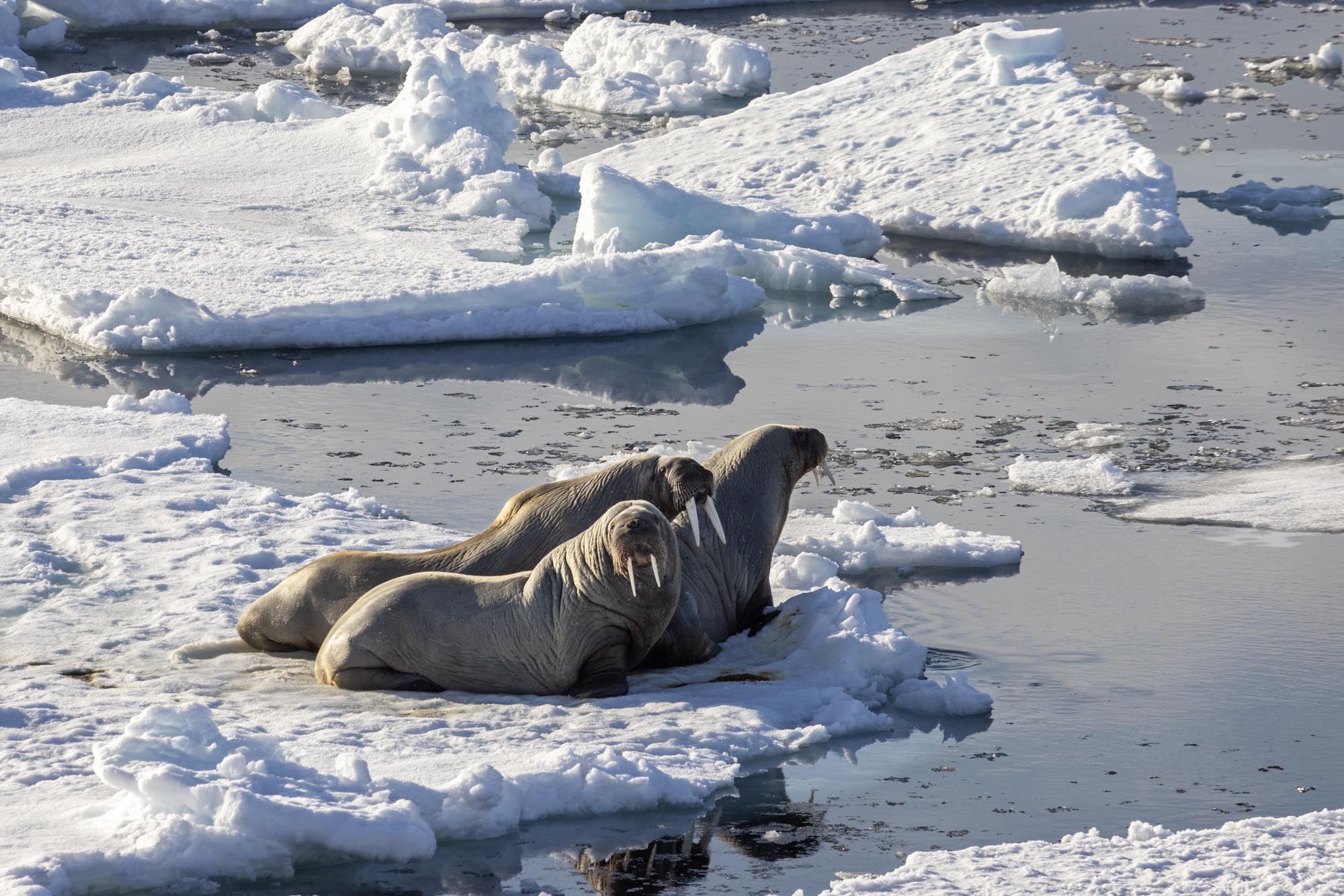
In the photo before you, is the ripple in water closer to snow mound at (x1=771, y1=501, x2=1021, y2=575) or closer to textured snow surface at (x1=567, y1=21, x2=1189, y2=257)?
snow mound at (x1=771, y1=501, x2=1021, y2=575)

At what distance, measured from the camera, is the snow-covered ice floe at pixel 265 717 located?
4898 mm

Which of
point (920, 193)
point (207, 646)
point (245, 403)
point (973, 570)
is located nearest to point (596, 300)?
point (245, 403)

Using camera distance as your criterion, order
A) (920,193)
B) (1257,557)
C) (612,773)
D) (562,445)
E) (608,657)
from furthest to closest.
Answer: (920,193)
(562,445)
(1257,557)
(608,657)
(612,773)

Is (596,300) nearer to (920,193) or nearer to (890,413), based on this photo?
(890,413)

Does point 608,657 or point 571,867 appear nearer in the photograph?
point 571,867

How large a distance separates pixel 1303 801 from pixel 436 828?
2617 millimetres

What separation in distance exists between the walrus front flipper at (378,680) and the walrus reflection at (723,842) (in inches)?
48.0

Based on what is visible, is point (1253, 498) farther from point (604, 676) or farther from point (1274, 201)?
point (1274, 201)

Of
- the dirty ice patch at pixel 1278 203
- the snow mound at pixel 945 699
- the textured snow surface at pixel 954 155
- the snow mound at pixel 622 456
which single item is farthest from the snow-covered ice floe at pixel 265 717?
the dirty ice patch at pixel 1278 203

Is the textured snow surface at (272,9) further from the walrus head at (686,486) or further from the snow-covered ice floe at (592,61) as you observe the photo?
the walrus head at (686,486)

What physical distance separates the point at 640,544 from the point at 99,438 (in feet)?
14.6

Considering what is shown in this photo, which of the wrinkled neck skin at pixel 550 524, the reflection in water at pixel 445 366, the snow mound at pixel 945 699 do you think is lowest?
the snow mound at pixel 945 699

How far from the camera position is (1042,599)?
7.55 m

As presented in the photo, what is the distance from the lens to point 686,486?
6.61 meters
